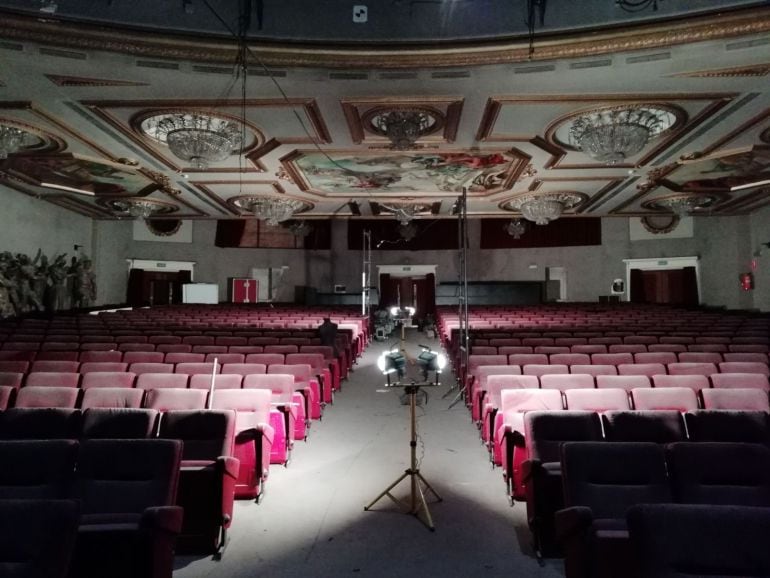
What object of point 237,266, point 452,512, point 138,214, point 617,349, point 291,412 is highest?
point 138,214

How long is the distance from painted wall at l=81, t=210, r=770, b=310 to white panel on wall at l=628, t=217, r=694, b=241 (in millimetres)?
142

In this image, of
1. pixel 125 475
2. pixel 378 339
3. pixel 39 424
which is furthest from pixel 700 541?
pixel 378 339

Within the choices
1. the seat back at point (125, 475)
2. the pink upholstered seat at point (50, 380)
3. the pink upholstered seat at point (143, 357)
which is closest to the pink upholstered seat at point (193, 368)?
the pink upholstered seat at point (143, 357)

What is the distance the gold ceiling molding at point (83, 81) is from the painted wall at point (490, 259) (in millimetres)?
11777

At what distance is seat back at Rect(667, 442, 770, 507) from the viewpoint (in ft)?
8.24

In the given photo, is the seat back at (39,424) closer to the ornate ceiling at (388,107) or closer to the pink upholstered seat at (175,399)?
the pink upholstered seat at (175,399)

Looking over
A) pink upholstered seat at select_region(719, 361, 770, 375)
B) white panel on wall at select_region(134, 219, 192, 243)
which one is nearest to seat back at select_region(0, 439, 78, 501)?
pink upholstered seat at select_region(719, 361, 770, 375)

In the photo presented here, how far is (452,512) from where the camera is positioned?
3445 millimetres

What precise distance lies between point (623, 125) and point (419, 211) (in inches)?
373

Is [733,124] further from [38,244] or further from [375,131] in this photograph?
[38,244]

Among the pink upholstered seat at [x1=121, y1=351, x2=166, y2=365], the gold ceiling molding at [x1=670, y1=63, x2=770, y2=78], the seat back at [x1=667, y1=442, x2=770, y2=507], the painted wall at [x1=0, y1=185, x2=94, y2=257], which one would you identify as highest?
the gold ceiling molding at [x1=670, y1=63, x2=770, y2=78]

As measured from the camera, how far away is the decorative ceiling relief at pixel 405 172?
10.1 m

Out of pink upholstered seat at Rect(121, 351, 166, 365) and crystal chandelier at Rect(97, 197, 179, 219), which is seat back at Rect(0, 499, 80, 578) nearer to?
pink upholstered seat at Rect(121, 351, 166, 365)

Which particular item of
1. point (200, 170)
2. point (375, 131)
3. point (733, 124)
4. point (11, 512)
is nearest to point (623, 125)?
point (733, 124)
